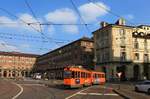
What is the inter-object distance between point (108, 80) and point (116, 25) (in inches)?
566

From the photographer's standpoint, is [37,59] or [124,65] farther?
[37,59]

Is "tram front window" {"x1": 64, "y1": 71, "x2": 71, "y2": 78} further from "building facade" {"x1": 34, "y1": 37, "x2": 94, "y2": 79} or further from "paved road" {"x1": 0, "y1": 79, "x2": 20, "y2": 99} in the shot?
"building facade" {"x1": 34, "y1": 37, "x2": 94, "y2": 79}

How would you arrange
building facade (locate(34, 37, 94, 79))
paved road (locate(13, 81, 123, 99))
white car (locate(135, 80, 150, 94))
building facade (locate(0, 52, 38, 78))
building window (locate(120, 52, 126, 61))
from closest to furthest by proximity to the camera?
paved road (locate(13, 81, 123, 99)) → white car (locate(135, 80, 150, 94)) → building window (locate(120, 52, 126, 61)) → building facade (locate(34, 37, 94, 79)) → building facade (locate(0, 52, 38, 78))

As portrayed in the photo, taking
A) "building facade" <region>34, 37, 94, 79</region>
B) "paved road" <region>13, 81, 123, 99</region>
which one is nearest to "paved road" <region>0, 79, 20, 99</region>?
"paved road" <region>13, 81, 123, 99</region>

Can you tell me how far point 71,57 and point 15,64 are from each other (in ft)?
251

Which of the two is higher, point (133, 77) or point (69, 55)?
point (69, 55)

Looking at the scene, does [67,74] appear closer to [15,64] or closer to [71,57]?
[71,57]

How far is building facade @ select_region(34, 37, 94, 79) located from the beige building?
33.0 ft

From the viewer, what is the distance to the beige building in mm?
84812

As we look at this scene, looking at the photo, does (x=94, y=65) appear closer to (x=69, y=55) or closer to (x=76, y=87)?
(x=69, y=55)

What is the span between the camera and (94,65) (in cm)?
9588

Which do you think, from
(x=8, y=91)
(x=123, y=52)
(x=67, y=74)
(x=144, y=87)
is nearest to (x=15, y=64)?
(x=123, y=52)

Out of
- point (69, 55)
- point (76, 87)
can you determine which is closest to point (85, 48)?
point (69, 55)

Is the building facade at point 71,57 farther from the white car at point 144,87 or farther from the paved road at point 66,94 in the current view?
the paved road at point 66,94
